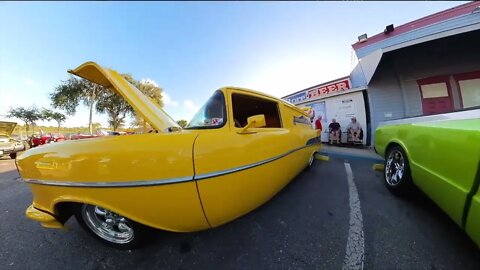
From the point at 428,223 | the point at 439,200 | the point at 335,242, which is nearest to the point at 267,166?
the point at 335,242

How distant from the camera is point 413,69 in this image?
728 centimetres

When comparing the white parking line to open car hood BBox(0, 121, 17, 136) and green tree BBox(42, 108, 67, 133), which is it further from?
green tree BBox(42, 108, 67, 133)

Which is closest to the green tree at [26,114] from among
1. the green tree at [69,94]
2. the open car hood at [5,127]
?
the green tree at [69,94]

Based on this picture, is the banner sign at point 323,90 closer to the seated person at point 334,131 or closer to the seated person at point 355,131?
the seated person at point 334,131

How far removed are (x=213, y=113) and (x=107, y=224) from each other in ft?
5.16

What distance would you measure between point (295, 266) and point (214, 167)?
1141 mm

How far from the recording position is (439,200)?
5.94ft

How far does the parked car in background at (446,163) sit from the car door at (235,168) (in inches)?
60.1

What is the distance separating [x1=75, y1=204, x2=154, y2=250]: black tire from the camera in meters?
1.65

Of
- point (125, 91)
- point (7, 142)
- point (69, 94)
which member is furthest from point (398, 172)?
point (69, 94)

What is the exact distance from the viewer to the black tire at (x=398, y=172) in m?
2.59

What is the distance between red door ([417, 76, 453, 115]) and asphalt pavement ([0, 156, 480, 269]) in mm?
6969

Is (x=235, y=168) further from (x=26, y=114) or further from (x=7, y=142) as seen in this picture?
(x=26, y=114)

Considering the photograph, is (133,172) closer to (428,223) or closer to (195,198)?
(195,198)
